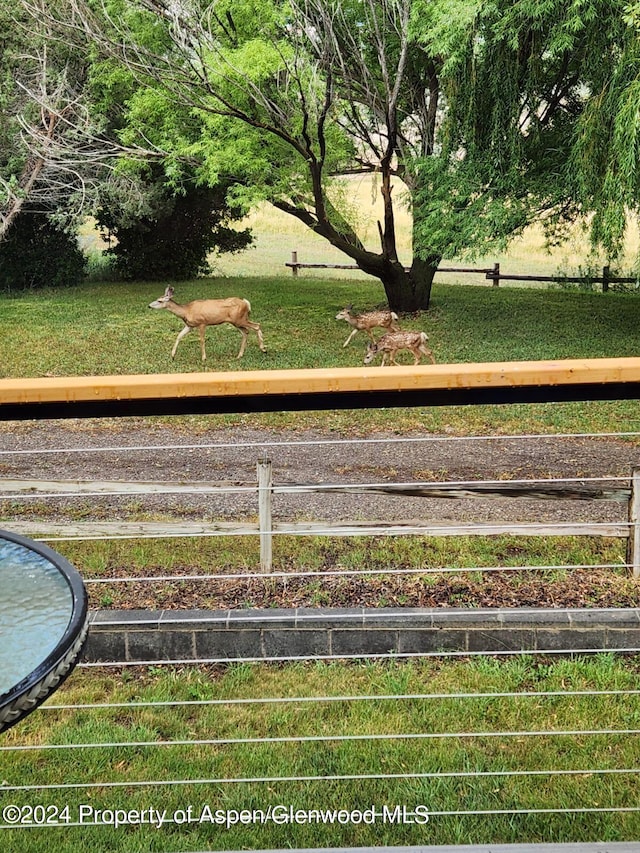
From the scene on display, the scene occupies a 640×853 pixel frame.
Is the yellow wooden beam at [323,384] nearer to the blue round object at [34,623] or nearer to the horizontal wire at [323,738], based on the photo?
the blue round object at [34,623]

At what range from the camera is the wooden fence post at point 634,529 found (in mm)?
3571

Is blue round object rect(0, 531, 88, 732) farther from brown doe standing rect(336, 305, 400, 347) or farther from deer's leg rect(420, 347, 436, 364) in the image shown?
brown doe standing rect(336, 305, 400, 347)

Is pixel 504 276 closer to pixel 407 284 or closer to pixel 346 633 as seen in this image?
pixel 407 284

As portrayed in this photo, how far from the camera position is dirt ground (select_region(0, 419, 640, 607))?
3.80m

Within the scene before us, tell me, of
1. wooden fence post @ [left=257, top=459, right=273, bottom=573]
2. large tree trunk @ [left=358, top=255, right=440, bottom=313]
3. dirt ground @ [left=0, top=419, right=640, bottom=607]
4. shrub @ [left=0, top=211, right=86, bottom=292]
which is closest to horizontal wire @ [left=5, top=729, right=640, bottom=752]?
wooden fence post @ [left=257, top=459, right=273, bottom=573]

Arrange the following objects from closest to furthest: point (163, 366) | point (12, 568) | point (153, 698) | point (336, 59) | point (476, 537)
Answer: point (12, 568) < point (153, 698) < point (476, 537) < point (163, 366) < point (336, 59)

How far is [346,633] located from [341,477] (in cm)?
356

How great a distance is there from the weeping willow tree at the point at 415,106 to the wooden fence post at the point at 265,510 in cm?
701

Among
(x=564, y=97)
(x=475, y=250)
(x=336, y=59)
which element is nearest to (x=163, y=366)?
(x=475, y=250)

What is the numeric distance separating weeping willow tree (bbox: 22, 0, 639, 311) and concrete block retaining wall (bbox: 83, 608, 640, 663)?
7.32 metres

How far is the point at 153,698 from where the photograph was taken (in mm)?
3006

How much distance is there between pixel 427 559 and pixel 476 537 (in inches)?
20.1

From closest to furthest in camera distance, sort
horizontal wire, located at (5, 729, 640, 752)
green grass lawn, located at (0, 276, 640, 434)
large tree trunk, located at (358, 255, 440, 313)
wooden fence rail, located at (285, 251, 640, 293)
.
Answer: horizontal wire, located at (5, 729, 640, 752) < green grass lawn, located at (0, 276, 640, 434) < large tree trunk, located at (358, 255, 440, 313) < wooden fence rail, located at (285, 251, 640, 293)

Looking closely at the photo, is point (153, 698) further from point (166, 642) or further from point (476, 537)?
point (476, 537)
